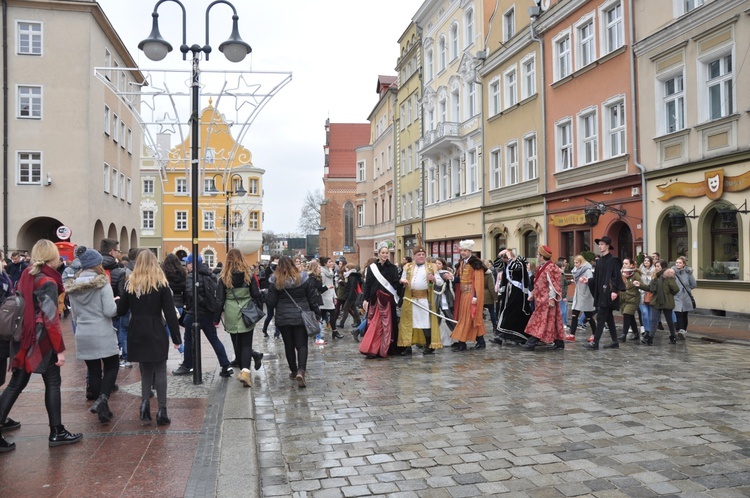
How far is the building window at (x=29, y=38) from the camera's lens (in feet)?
96.9

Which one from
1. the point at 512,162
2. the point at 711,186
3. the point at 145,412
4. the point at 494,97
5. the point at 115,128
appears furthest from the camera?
the point at 115,128

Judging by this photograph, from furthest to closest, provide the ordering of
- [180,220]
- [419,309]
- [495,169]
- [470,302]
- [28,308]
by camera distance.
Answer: [180,220], [495,169], [470,302], [419,309], [28,308]

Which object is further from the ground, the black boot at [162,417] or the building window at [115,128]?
the building window at [115,128]

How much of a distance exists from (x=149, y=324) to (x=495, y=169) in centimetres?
2435

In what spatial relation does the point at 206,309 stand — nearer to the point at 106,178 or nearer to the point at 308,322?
the point at 308,322

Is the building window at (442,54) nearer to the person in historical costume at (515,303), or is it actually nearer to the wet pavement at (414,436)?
the person in historical costume at (515,303)

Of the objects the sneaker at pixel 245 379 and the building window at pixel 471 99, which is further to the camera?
the building window at pixel 471 99

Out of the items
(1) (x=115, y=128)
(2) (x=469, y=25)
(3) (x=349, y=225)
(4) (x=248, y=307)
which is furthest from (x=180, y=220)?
(4) (x=248, y=307)

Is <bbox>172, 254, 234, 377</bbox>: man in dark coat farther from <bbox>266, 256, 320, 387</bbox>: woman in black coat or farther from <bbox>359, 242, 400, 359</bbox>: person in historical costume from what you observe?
<bbox>359, 242, 400, 359</bbox>: person in historical costume

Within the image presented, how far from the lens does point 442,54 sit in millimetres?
36219

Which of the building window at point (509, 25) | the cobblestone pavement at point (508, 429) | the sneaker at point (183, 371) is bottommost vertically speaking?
the cobblestone pavement at point (508, 429)

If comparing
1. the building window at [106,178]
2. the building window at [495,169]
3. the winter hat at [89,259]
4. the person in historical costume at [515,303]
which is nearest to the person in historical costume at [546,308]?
the person in historical costume at [515,303]

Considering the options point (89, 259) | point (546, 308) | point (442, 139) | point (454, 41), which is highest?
point (454, 41)

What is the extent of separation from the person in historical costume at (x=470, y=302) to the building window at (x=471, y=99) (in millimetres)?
20711
